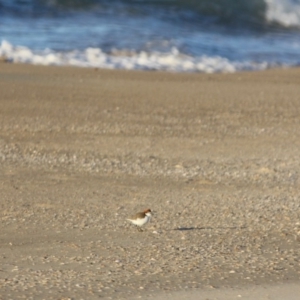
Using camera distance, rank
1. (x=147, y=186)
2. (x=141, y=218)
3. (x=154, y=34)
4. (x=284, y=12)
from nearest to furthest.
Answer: (x=141, y=218)
(x=147, y=186)
(x=154, y=34)
(x=284, y=12)

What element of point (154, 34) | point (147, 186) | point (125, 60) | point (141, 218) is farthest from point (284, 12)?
point (141, 218)

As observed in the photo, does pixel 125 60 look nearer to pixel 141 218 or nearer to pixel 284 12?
pixel 284 12

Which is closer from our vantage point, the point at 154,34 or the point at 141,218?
the point at 141,218

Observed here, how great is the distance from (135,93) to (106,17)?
9.13m

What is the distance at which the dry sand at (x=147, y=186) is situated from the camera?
Answer: 17.2 feet

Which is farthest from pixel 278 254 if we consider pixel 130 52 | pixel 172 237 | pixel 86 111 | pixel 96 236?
pixel 130 52

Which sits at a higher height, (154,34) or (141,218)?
(141,218)

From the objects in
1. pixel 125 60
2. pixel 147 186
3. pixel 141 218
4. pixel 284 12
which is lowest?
pixel 125 60

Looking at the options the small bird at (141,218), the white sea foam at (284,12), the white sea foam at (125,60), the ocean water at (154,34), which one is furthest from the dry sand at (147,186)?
the white sea foam at (284,12)

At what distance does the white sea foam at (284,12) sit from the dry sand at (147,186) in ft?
32.8

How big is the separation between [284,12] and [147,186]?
17.3 meters

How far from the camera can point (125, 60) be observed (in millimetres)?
16375

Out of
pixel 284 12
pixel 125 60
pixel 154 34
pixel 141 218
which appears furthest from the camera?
pixel 284 12

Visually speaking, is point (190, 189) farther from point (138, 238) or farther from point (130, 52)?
point (130, 52)
